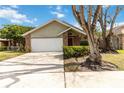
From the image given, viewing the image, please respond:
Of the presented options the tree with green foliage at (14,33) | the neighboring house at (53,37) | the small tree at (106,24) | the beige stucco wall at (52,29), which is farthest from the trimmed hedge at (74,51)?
the tree with green foliage at (14,33)

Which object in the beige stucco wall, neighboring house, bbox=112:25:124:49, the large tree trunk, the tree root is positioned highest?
the beige stucco wall

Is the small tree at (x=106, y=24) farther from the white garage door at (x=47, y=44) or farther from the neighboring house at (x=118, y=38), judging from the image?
the white garage door at (x=47, y=44)

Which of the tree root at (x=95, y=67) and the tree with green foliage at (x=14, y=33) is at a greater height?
the tree with green foliage at (x=14, y=33)

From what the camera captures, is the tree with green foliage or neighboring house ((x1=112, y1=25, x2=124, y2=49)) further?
the tree with green foliage

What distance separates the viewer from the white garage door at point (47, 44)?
2355 cm

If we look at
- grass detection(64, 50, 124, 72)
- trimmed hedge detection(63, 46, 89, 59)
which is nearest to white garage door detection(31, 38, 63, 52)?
trimmed hedge detection(63, 46, 89, 59)

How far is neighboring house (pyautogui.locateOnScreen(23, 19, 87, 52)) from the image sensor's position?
2333 centimetres

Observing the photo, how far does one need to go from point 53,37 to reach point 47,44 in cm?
112

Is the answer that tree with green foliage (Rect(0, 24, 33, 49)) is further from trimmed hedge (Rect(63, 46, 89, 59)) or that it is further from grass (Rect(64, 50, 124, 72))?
grass (Rect(64, 50, 124, 72))

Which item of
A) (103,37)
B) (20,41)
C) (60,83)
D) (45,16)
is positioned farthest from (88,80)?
(20,41)

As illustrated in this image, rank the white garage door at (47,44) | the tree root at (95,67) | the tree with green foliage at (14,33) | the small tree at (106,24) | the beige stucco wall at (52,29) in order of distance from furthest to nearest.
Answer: the tree with green foliage at (14,33), the beige stucco wall at (52,29), the white garage door at (47,44), the small tree at (106,24), the tree root at (95,67)

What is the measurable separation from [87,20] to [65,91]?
5.26 m

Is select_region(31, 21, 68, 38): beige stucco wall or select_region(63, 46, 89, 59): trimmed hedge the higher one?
select_region(31, 21, 68, 38): beige stucco wall
